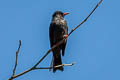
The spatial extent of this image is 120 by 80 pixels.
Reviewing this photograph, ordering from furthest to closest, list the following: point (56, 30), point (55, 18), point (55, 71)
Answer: point (55, 18) → point (56, 30) → point (55, 71)

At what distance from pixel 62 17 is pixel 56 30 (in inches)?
28.7

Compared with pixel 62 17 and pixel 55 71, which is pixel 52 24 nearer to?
pixel 62 17

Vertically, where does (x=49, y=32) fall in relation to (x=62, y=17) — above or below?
below

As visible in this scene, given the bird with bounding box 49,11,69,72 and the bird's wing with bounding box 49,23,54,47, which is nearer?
the bird with bounding box 49,11,69,72

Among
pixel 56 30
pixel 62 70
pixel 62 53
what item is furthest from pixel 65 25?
pixel 62 70

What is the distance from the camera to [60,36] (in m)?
7.02

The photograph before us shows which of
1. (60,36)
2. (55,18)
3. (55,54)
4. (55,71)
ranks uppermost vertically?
(55,18)

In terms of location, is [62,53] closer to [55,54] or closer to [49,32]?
[55,54]

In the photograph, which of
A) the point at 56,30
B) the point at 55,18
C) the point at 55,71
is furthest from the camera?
the point at 55,18

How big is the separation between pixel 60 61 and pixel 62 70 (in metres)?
0.74

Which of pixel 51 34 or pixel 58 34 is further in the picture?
pixel 51 34

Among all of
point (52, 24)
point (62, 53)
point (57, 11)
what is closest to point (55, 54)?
point (62, 53)

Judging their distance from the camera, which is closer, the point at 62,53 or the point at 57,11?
the point at 62,53

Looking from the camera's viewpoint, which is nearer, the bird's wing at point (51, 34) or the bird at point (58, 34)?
the bird at point (58, 34)
